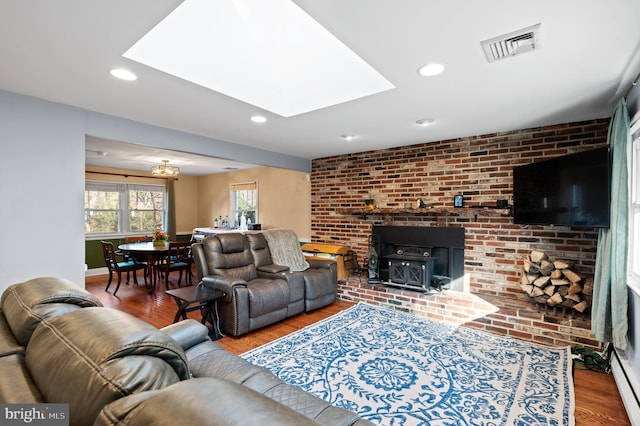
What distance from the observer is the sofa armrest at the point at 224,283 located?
10.5 ft

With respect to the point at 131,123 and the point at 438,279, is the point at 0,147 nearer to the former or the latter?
the point at 131,123

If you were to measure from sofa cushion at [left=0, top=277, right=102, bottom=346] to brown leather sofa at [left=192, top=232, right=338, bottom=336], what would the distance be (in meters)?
1.96

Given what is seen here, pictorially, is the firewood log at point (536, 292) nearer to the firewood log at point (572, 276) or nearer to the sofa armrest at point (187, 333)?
the firewood log at point (572, 276)

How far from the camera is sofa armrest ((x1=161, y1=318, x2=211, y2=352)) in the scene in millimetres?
1818

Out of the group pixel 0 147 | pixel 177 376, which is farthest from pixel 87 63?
pixel 177 376

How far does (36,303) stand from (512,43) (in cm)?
252

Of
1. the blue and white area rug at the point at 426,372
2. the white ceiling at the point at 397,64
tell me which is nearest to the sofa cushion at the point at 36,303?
the white ceiling at the point at 397,64

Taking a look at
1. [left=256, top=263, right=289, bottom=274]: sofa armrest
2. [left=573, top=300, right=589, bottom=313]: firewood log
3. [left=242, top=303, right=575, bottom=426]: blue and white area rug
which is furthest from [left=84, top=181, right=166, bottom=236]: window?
[left=573, top=300, right=589, bottom=313]: firewood log

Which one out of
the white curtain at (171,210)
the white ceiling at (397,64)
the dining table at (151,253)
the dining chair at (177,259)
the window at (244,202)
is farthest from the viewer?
the white curtain at (171,210)

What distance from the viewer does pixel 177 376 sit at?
33.3 inches

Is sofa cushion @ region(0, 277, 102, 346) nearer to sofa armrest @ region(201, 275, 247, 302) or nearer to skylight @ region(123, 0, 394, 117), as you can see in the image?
skylight @ region(123, 0, 394, 117)

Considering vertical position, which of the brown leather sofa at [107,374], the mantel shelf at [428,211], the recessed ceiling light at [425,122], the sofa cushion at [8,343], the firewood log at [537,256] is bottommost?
the firewood log at [537,256]

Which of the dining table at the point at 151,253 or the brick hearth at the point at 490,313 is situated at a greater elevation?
the dining table at the point at 151,253

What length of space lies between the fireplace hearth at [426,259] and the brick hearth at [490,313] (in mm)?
138
